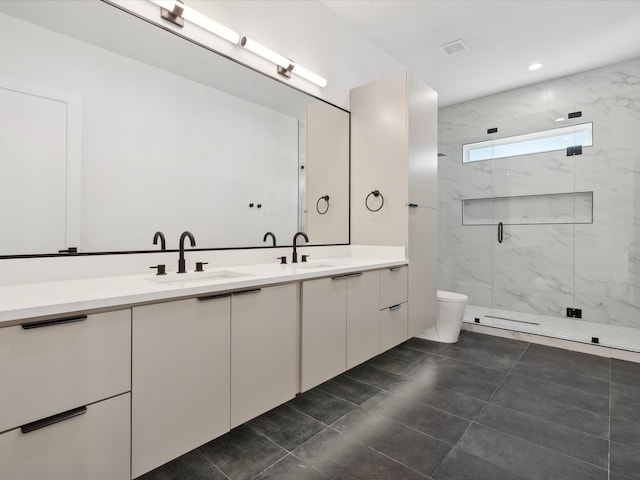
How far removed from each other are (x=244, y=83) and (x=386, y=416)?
A: 2082 millimetres

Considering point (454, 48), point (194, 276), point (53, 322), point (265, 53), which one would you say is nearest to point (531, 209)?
point (454, 48)

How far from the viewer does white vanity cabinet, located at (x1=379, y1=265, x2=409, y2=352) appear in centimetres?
219

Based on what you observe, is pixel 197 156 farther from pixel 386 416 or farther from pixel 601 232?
pixel 601 232

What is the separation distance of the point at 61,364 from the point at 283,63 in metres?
2.03

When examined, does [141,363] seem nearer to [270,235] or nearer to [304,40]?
[270,235]

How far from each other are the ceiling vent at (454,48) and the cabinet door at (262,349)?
2779 mm

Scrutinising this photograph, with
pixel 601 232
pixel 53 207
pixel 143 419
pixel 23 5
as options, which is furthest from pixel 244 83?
pixel 601 232

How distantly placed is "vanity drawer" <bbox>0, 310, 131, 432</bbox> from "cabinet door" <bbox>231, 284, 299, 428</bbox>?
407mm

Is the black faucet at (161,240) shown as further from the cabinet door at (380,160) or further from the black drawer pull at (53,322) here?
the cabinet door at (380,160)

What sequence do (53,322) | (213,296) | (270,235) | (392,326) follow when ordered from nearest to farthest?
(53,322)
(213,296)
(270,235)
(392,326)

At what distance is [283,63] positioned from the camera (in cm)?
215

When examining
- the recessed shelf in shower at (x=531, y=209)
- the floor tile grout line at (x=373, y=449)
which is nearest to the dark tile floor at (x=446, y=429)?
the floor tile grout line at (x=373, y=449)

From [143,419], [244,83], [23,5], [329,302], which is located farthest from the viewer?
[244,83]

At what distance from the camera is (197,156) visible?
1762 mm
